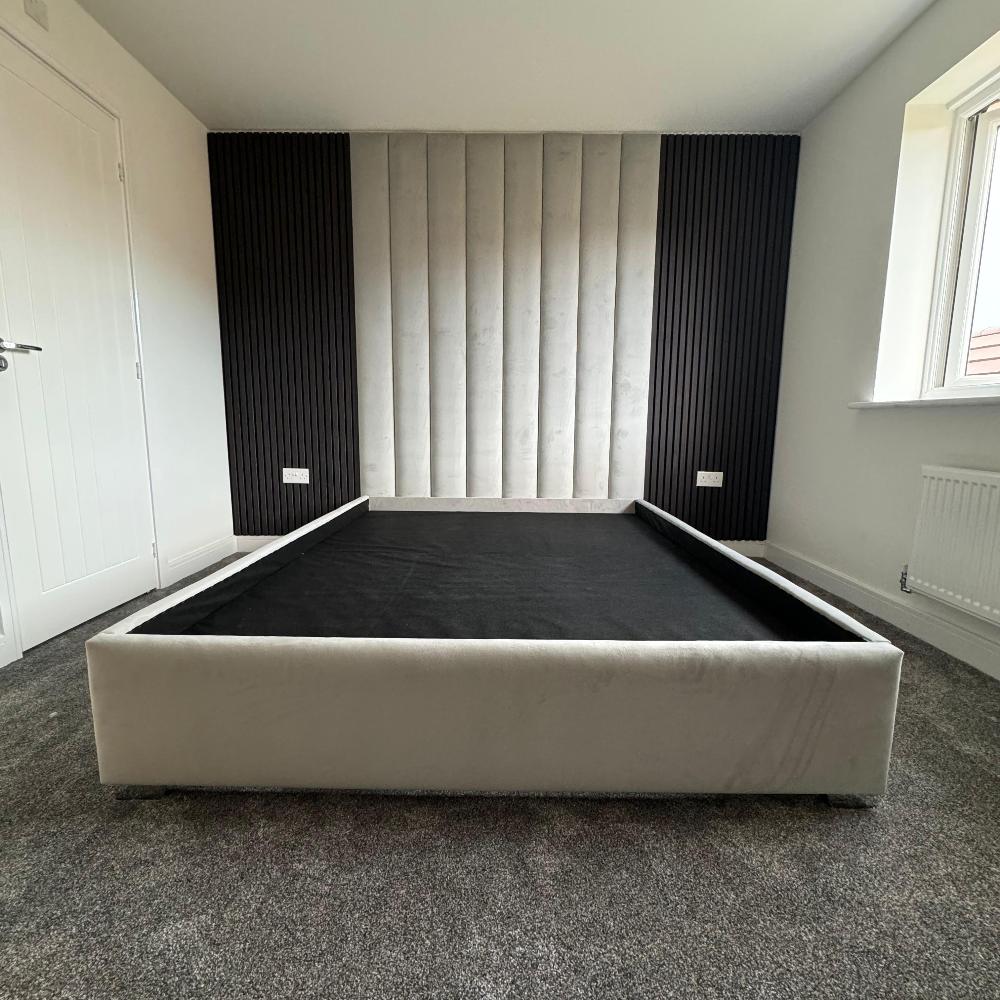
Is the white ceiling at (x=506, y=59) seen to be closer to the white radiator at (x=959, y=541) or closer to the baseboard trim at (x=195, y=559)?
the white radiator at (x=959, y=541)

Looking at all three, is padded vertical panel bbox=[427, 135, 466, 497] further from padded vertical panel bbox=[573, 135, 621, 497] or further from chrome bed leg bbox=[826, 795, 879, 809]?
chrome bed leg bbox=[826, 795, 879, 809]

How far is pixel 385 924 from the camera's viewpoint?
0.83m

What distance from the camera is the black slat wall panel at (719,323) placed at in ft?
9.63

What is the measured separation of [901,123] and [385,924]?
335 centimetres

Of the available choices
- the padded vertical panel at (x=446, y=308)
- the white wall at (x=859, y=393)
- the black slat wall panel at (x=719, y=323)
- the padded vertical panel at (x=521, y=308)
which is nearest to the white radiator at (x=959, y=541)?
the white wall at (x=859, y=393)

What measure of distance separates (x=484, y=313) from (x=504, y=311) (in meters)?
0.12

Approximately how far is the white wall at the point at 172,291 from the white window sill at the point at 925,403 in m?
3.49

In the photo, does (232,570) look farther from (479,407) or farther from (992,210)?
(992,210)

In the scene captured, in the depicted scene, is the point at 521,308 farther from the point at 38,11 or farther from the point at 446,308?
the point at 38,11

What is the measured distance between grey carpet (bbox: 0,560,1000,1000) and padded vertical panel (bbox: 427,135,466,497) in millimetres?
2247

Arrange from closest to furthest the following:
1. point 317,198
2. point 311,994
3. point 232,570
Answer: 1. point 311,994
2. point 232,570
3. point 317,198

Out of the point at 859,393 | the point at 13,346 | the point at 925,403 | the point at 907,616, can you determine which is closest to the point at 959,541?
the point at 907,616

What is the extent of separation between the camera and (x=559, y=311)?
3.02m

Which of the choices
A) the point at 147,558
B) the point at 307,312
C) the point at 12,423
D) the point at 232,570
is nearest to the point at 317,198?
the point at 307,312
